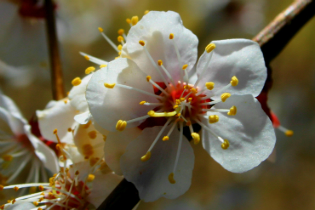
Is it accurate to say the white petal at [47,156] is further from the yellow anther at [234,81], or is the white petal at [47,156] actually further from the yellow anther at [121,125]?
the yellow anther at [234,81]

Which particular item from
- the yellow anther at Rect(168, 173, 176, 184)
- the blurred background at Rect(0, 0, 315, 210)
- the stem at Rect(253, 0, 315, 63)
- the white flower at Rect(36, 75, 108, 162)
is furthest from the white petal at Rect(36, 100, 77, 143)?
the blurred background at Rect(0, 0, 315, 210)

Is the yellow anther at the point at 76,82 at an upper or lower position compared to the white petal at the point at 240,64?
upper

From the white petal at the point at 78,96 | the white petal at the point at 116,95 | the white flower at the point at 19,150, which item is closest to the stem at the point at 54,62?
the white flower at the point at 19,150

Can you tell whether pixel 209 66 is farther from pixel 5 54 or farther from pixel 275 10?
pixel 275 10

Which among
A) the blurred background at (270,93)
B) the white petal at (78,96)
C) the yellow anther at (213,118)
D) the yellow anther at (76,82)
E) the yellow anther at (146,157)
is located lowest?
the blurred background at (270,93)

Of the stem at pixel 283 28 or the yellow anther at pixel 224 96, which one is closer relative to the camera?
the yellow anther at pixel 224 96

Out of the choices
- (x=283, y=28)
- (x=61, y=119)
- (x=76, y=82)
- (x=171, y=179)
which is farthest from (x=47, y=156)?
(x=283, y=28)

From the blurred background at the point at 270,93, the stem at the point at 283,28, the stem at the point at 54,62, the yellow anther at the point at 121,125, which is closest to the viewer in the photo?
the yellow anther at the point at 121,125

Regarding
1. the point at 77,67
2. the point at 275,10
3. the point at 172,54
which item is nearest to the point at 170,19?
the point at 172,54
